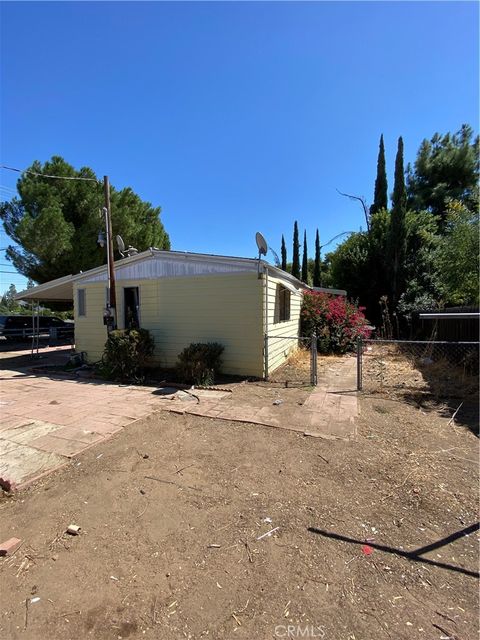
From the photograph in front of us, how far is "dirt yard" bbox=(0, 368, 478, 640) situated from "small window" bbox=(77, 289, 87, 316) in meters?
7.57

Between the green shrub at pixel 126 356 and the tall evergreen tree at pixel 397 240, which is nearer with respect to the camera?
the green shrub at pixel 126 356

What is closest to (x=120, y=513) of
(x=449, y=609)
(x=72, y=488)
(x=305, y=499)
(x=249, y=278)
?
(x=72, y=488)

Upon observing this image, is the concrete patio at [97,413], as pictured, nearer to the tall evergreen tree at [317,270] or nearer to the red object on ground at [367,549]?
the red object on ground at [367,549]

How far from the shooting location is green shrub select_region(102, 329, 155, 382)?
788 cm

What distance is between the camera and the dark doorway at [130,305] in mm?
9445

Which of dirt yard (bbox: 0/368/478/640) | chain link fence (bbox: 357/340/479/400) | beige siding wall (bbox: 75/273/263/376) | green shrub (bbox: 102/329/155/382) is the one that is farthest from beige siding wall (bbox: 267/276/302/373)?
dirt yard (bbox: 0/368/478/640)

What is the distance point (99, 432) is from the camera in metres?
4.49

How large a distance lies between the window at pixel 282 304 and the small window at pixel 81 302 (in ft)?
20.2

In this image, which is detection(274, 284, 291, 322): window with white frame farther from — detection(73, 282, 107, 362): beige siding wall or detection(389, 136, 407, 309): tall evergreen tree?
detection(389, 136, 407, 309): tall evergreen tree

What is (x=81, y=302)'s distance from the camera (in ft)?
34.8

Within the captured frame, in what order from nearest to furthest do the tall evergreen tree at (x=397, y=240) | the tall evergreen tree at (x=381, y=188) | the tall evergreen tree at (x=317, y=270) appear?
the tall evergreen tree at (x=397, y=240) < the tall evergreen tree at (x=381, y=188) < the tall evergreen tree at (x=317, y=270)

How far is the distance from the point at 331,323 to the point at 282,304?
3825mm

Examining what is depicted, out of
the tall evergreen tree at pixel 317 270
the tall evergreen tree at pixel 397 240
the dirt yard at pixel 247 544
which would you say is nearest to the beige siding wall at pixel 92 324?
the dirt yard at pixel 247 544

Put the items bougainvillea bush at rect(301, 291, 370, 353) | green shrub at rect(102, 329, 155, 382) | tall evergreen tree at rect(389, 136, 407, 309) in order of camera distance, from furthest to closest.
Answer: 1. tall evergreen tree at rect(389, 136, 407, 309)
2. bougainvillea bush at rect(301, 291, 370, 353)
3. green shrub at rect(102, 329, 155, 382)
